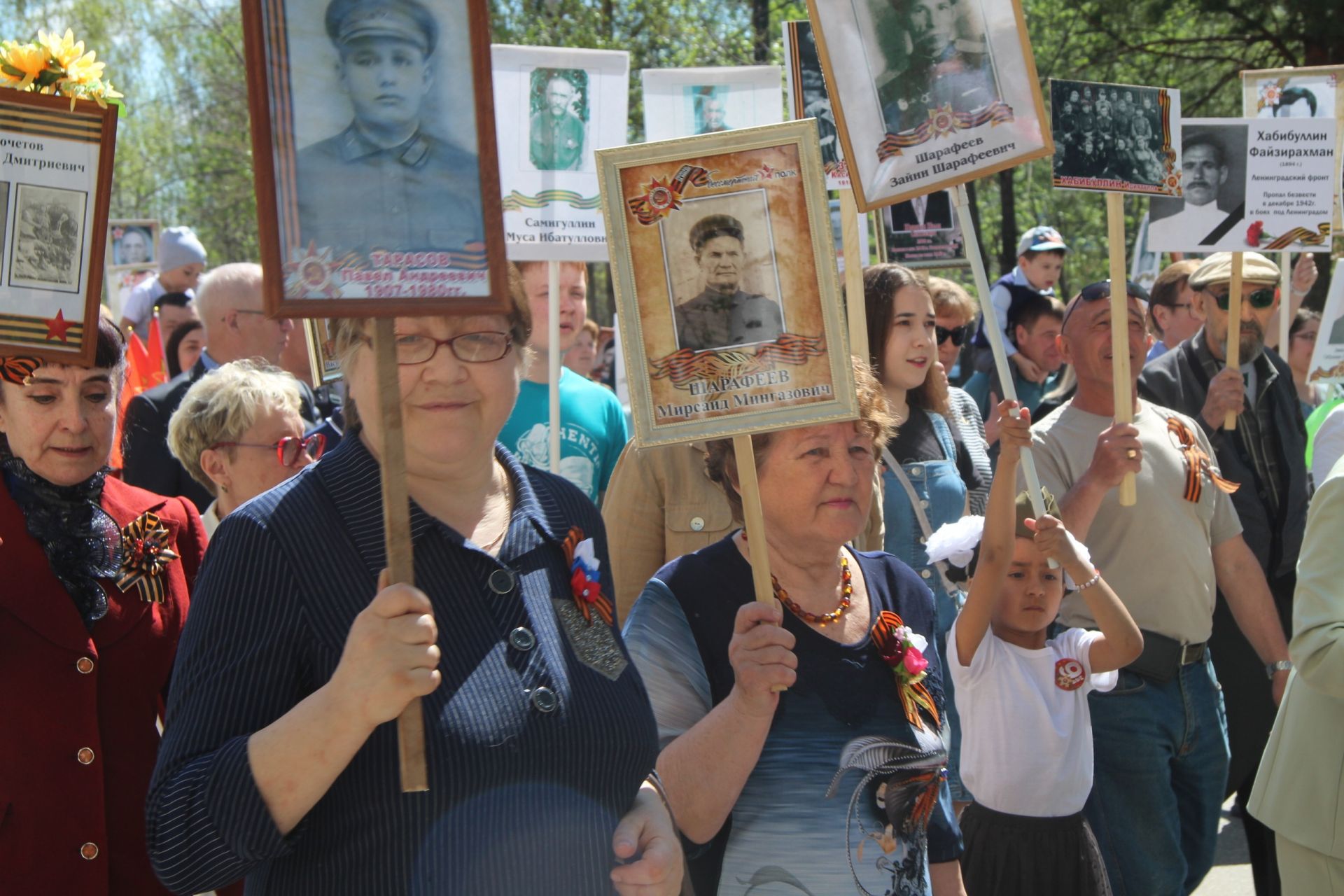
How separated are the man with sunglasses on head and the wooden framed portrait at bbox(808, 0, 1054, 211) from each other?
246 cm

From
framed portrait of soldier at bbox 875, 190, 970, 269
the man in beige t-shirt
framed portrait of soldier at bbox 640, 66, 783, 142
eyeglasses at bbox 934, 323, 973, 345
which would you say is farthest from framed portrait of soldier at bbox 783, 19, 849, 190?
eyeglasses at bbox 934, 323, 973, 345

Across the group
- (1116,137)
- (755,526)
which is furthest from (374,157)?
(1116,137)

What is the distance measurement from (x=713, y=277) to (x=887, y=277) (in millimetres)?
2104

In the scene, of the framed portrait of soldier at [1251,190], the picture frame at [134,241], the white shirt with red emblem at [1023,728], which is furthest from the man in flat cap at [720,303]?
the picture frame at [134,241]

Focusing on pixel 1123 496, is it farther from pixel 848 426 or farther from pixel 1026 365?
pixel 1026 365

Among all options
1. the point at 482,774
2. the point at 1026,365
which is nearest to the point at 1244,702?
the point at 1026,365

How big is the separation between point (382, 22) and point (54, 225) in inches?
47.4

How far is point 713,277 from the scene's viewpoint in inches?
112

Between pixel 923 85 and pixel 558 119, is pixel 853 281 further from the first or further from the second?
pixel 558 119

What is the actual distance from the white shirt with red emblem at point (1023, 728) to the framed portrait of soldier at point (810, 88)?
192 centimetres

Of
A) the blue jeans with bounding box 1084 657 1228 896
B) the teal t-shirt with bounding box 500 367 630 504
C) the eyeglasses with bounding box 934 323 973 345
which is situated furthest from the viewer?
the eyeglasses with bounding box 934 323 973 345

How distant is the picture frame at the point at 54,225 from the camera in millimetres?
2902

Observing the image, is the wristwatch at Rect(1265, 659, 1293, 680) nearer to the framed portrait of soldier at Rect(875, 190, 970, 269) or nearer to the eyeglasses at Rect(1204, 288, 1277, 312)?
the eyeglasses at Rect(1204, 288, 1277, 312)

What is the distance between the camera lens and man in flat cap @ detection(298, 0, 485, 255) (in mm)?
2102
